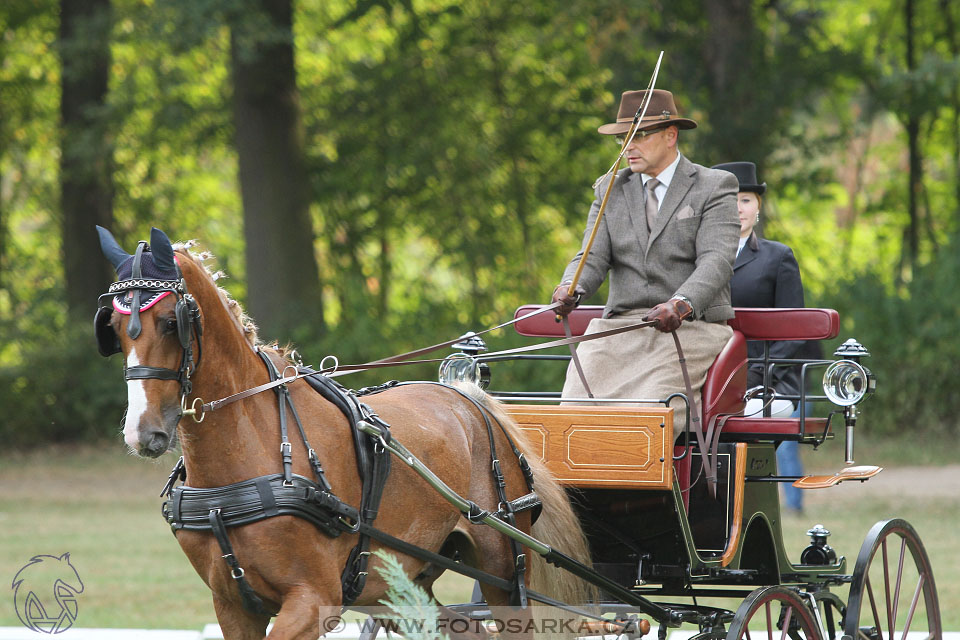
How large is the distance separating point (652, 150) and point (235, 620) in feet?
7.67

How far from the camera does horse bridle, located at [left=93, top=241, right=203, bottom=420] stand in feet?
10.4

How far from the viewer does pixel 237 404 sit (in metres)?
3.43

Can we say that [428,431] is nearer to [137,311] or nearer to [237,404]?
[237,404]

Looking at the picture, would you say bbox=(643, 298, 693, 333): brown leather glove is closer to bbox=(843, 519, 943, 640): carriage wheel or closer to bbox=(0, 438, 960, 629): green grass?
bbox=(843, 519, 943, 640): carriage wheel

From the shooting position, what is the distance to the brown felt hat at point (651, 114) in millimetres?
4609

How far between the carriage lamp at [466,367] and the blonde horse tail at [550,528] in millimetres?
420

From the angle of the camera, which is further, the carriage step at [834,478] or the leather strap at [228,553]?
the carriage step at [834,478]

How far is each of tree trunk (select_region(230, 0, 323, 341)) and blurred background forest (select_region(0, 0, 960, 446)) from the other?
3 centimetres

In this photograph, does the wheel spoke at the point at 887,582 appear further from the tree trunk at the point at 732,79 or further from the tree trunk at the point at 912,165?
the tree trunk at the point at 912,165

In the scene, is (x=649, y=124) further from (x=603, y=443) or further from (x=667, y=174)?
→ (x=603, y=443)

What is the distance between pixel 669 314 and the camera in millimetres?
4215

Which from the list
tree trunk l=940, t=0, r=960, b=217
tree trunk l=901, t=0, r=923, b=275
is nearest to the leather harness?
tree trunk l=901, t=0, r=923, b=275

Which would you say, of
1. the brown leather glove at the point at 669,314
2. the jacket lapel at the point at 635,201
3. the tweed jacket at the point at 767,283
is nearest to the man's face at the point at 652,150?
the jacket lapel at the point at 635,201

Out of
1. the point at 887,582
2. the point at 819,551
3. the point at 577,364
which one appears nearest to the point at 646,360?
the point at 577,364
